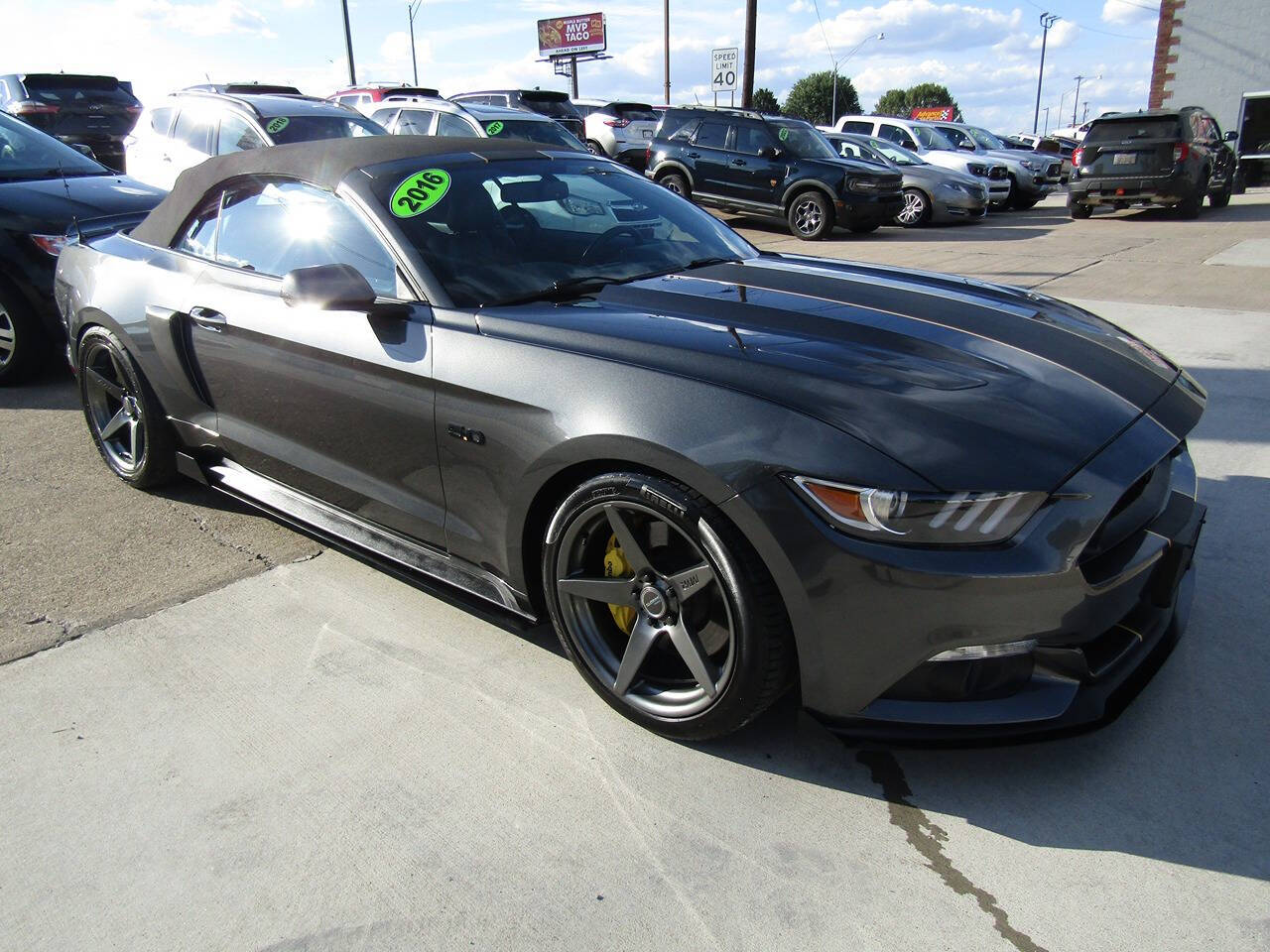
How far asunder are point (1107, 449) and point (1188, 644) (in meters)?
0.94

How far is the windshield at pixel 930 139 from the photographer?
19.1 metres

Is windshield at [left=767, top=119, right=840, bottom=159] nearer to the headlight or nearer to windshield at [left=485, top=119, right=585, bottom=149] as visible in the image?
windshield at [left=485, top=119, right=585, bottom=149]

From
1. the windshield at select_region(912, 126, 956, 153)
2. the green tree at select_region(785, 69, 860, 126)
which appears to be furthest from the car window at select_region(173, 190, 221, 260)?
the green tree at select_region(785, 69, 860, 126)

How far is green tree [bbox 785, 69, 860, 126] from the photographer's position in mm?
88000

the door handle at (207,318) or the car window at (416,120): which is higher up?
the car window at (416,120)

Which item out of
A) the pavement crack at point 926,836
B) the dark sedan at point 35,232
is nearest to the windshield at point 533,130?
the dark sedan at point 35,232

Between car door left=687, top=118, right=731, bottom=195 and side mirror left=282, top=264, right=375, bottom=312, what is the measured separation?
1245 cm

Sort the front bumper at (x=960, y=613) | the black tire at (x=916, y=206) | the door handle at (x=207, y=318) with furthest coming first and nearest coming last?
the black tire at (x=916, y=206), the door handle at (x=207, y=318), the front bumper at (x=960, y=613)

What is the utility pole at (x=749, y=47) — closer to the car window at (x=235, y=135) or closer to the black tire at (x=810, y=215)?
the black tire at (x=810, y=215)

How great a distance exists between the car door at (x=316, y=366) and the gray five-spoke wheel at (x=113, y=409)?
71 cm

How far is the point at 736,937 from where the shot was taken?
6.30ft

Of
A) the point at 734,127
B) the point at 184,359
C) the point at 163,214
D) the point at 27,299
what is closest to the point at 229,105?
the point at 27,299

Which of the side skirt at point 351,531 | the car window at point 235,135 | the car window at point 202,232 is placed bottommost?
the side skirt at point 351,531

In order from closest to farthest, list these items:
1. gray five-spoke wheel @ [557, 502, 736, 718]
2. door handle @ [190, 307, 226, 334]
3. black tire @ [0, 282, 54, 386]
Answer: gray five-spoke wheel @ [557, 502, 736, 718] → door handle @ [190, 307, 226, 334] → black tire @ [0, 282, 54, 386]
